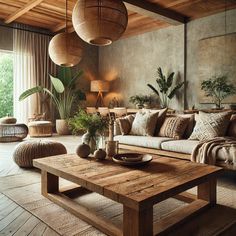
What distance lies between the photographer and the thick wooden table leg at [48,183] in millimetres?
2461

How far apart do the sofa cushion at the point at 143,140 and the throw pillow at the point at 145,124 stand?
5.4 inches

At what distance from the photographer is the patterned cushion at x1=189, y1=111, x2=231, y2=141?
131 inches

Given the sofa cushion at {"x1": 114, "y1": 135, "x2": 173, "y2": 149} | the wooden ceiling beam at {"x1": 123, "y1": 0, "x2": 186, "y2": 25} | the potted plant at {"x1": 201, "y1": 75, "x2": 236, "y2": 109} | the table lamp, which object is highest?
the wooden ceiling beam at {"x1": 123, "y1": 0, "x2": 186, "y2": 25}

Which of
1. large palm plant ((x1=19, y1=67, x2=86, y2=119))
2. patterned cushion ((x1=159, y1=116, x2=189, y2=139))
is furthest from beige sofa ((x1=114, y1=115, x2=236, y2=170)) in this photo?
large palm plant ((x1=19, y1=67, x2=86, y2=119))

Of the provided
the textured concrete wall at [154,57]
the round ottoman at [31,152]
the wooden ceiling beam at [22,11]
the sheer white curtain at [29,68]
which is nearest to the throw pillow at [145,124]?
the round ottoman at [31,152]

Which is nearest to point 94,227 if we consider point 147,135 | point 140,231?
point 140,231

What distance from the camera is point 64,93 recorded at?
24.2 ft

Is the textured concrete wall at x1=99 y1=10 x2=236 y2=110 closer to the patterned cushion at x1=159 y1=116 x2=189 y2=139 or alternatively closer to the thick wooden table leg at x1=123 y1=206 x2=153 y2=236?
the patterned cushion at x1=159 y1=116 x2=189 y2=139

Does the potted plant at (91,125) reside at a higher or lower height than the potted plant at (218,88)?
lower

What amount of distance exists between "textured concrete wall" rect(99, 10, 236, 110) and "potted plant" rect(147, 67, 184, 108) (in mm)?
186

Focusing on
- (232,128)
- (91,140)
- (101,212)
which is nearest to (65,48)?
(91,140)

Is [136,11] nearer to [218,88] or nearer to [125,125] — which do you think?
[218,88]

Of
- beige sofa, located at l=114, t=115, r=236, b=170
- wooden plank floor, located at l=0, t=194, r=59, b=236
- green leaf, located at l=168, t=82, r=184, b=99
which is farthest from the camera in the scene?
green leaf, located at l=168, t=82, r=184, b=99

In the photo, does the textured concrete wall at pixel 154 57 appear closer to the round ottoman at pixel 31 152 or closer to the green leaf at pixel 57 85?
the green leaf at pixel 57 85
